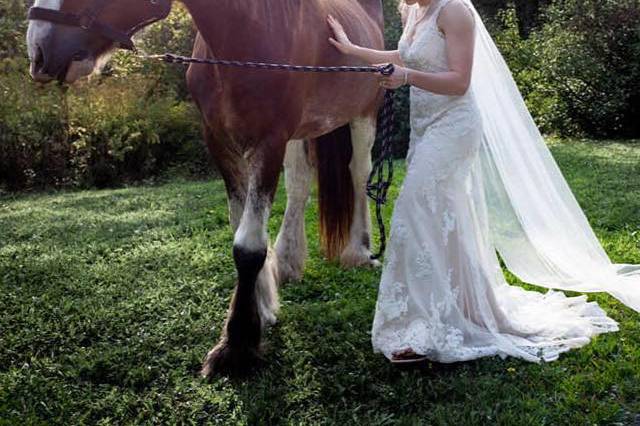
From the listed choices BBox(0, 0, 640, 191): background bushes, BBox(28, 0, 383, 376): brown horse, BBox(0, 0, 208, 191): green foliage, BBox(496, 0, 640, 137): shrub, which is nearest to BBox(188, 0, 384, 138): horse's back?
BBox(28, 0, 383, 376): brown horse

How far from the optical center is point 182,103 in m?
11.0

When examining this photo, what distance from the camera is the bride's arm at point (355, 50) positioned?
11.0ft

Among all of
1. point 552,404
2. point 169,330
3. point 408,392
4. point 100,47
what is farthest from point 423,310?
point 100,47

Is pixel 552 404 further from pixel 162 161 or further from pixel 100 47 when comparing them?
pixel 162 161

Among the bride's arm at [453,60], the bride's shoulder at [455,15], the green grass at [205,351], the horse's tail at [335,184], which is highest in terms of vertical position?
the bride's shoulder at [455,15]

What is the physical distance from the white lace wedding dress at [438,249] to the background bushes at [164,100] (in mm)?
7567

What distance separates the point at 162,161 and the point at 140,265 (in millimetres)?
6266

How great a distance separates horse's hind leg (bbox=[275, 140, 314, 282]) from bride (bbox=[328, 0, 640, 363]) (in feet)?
3.75

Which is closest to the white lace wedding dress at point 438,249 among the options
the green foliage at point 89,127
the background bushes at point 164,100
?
the green foliage at point 89,127

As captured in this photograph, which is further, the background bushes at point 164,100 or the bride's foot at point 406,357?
the background bushes at point 164,100

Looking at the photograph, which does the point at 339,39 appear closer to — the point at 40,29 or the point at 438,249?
the point at 438,249

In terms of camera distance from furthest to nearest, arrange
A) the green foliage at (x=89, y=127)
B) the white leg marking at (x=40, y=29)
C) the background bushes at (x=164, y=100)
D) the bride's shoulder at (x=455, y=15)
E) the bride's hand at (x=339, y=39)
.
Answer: the background bushes at (x=164, y=100) < the green foliage at (x=89, y=127) < the bride's hand at (x=339, y=39) < the bride's shoulder at (x=455, y=15) < the white leg marking at (x=40, y=29)

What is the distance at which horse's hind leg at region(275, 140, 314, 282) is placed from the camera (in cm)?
425

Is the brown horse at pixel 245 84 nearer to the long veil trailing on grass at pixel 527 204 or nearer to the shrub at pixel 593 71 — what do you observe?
the long veil trailing on grass at pixel 527 204
